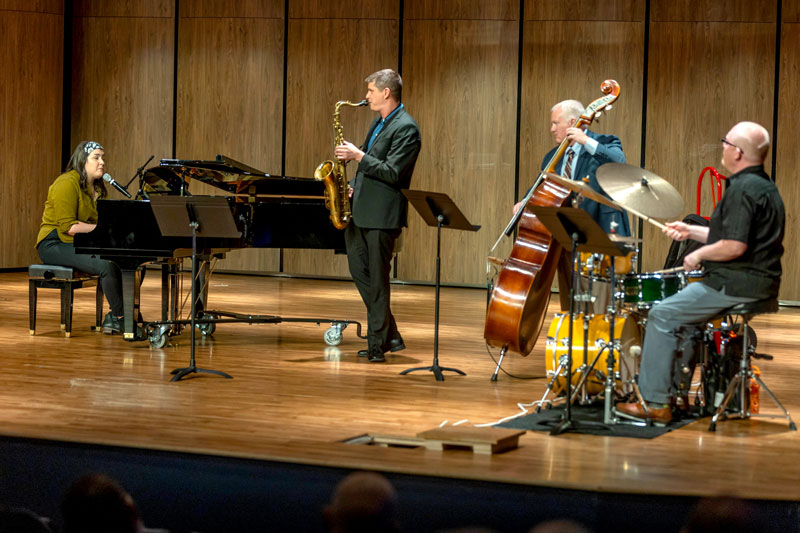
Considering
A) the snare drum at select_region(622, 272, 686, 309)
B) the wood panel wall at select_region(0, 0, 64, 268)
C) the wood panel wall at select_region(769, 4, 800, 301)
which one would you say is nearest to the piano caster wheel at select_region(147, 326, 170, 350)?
the snare drum at select_region(622, 272, 686, 309)

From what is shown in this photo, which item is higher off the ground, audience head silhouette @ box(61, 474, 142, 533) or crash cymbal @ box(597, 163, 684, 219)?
crash cymbal @ box(597, 163, 684, 219)

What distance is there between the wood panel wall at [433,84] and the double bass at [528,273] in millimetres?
5200

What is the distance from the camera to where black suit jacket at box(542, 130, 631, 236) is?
550cm

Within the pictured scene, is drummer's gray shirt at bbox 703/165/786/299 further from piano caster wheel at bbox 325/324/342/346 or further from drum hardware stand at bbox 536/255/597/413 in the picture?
piano caster wheel at bbox 325/324/342/346

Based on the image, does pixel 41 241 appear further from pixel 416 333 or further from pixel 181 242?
pixel 416 333

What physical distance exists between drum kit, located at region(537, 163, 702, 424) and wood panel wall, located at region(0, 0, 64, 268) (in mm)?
8439

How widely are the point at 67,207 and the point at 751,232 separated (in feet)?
14.7

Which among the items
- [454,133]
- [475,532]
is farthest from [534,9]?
[475,532]

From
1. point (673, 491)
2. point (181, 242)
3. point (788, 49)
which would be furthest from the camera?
point (788, 49)

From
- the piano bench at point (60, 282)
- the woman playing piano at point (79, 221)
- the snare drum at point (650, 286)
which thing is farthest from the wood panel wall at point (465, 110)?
the snare drum at point (650, 286)

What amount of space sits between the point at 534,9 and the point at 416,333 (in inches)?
187

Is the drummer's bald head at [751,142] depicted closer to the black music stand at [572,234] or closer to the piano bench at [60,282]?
the black music stand at [572,234]

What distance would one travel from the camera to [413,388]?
5492 millimetres

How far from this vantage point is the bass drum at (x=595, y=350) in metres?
4.95
